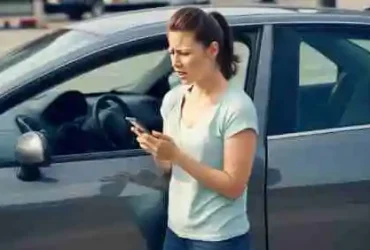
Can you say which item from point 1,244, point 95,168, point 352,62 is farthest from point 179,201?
point 352,62

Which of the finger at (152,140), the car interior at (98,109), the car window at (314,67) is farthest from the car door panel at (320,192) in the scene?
the finger at (152,140)

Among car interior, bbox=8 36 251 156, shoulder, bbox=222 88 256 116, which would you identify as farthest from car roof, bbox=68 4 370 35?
shoulder, bbox=222 88 256 116

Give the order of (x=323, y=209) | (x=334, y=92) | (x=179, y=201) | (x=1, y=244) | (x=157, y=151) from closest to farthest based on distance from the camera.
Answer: (x=157, y=151) → (x=179, y=201) → (x=1, y=244) → (x=323, y=209) → (x=334, y=92)

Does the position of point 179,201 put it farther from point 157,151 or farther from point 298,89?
point 298,89

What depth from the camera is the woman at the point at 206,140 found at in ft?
10.8

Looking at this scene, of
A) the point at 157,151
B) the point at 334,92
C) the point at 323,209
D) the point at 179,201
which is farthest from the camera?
the point at 334,92

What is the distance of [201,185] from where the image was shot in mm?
3344

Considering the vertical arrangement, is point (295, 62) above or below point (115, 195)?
above

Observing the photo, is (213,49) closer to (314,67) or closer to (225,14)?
(225,14)

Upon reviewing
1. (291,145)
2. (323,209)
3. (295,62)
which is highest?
(295,62)

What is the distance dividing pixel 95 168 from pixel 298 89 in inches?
37.4

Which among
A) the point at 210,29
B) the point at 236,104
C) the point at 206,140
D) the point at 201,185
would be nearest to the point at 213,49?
the point at 210,29

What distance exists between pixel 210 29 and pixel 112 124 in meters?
0.87

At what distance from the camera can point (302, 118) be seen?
4.17 m
